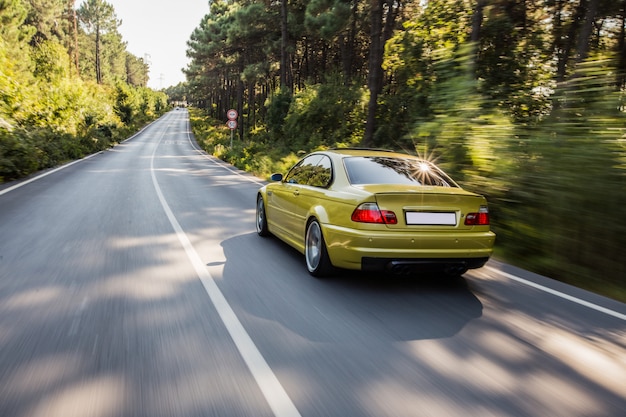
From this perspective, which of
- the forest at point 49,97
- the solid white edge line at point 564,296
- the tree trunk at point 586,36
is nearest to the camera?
the solid white edge line at point 564,296

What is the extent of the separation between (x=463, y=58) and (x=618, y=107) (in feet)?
13.0

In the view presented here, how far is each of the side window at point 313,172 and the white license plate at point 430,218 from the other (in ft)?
4.04

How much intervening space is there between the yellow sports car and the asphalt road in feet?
1.18

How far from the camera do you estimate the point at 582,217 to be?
6.12 metres

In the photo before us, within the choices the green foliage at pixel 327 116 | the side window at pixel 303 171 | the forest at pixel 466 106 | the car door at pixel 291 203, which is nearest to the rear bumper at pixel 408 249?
the car door at pixel 291 203

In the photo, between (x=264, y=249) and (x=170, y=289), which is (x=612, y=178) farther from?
(x=170, y=289)

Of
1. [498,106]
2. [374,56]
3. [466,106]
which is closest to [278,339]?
[466,106]

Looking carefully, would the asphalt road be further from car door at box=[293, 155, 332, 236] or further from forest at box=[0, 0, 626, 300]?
forest at box=[0, 0, 626, 300]

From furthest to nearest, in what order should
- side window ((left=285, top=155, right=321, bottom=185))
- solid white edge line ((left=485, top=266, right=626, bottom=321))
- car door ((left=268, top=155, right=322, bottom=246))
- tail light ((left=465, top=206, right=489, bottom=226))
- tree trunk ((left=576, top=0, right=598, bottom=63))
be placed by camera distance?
tree trunk ((left=576, top=0, right=598, bottom=63)) < side window ((left=285, top=155, right=321, bottom=185)) < car door ((left=268, top=155, right=322, bottom=246)) < tail light ((left=465, top=206, right=489, bottom=226)) < solid white edge line ((left=485, top=266, right=626, bottom=321))

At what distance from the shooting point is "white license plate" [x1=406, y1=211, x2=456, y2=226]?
15.6 ft

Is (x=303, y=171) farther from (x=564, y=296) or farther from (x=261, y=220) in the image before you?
(x=564, y=296)

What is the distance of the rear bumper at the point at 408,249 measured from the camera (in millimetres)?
4676

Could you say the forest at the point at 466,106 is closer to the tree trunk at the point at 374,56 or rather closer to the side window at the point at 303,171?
the tree trunk at the point at 374,56

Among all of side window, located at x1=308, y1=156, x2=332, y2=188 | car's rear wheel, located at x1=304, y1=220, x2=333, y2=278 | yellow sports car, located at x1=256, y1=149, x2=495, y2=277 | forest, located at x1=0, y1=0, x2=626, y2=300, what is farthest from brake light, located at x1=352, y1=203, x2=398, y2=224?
forest, located at x1=0, y1=0, x2=626, y2=300
